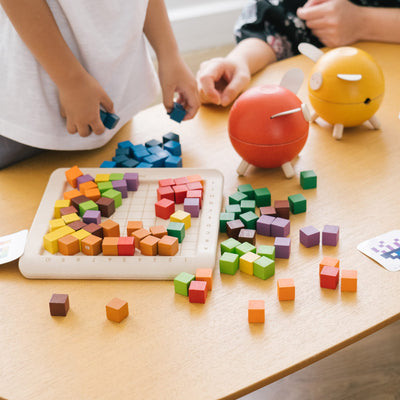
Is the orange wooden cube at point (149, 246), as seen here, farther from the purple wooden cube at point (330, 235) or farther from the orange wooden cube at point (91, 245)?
the purple wooden cube at point (330, 235)

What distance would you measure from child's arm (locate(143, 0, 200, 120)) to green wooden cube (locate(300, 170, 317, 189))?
1.04 feet

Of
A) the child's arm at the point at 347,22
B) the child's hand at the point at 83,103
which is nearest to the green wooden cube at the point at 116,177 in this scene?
the child's hand at the point at 83,103

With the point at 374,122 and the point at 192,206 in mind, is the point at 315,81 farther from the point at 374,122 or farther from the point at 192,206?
the point at 192,206

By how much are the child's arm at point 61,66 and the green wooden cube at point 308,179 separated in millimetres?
397

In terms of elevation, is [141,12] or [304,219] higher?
[141,12]

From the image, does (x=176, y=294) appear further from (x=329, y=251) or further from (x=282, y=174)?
(x=282, y=174)

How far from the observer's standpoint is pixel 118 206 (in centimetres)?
91

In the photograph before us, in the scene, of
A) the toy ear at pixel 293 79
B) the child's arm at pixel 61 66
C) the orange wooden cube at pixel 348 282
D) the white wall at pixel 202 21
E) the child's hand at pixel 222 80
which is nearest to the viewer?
the orange wooden cube at pixel 348 282

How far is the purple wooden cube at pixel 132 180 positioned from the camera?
0.94 meters

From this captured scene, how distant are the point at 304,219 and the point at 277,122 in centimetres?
18

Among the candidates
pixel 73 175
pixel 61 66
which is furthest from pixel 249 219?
pixel 61 66

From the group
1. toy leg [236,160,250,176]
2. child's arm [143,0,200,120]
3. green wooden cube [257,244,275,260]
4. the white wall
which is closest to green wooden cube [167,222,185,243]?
green wooden cube [257,244,275,260]

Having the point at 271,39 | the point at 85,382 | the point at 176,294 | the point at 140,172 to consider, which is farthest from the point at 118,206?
the point at 271,39

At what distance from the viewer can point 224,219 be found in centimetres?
85
